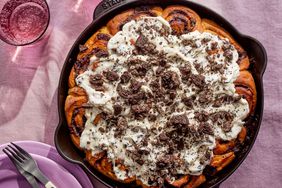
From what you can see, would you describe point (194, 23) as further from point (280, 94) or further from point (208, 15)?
point (280, 94)

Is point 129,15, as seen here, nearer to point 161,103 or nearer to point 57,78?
point 161,103

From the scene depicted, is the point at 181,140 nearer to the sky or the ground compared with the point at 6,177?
nearer to the sky

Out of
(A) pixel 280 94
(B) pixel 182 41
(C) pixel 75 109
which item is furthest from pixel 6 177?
(A) pixel 280 94

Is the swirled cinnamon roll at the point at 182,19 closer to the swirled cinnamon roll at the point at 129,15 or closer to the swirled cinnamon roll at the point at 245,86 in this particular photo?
the swirled cinnamon roll at the point at 129,15

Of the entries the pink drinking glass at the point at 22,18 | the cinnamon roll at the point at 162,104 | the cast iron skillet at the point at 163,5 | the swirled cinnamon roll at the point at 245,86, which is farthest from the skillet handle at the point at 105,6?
the swirled cinnamon roll at the point at 245,86

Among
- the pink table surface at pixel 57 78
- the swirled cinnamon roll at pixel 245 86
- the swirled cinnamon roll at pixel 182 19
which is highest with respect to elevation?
the swirled cinnamon roll at pixel 182 19

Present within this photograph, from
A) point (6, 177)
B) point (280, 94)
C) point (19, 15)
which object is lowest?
point (6, 177)
